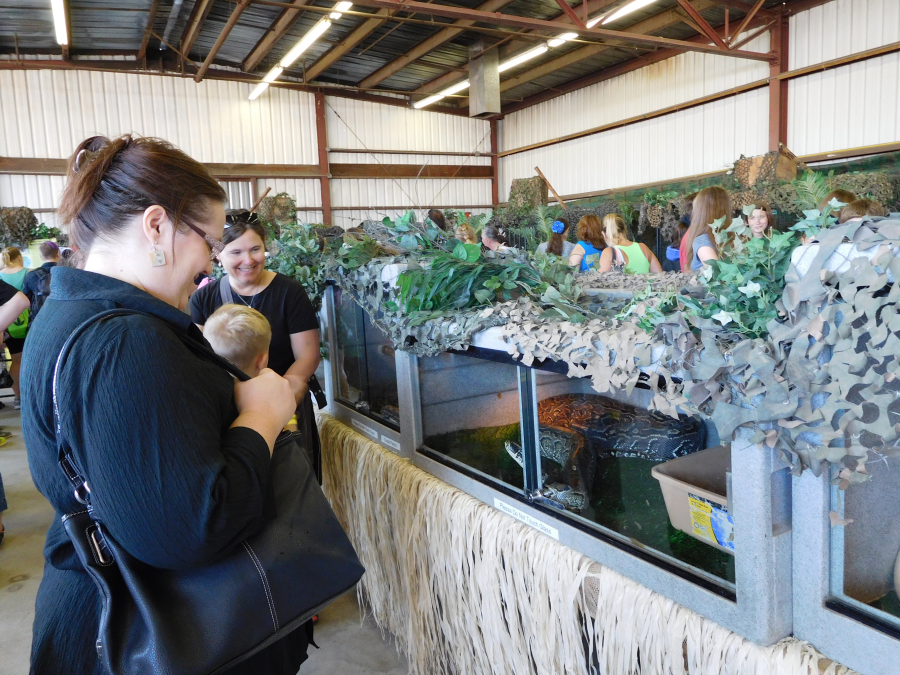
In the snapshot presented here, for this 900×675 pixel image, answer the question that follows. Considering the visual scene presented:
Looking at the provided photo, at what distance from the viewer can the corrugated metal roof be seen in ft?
31.3

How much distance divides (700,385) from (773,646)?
39 centimetres

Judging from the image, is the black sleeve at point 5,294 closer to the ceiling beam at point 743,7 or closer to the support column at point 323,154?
the ceiling beam at point 743,7

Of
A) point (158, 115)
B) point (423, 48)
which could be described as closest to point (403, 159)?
point (423, 48)

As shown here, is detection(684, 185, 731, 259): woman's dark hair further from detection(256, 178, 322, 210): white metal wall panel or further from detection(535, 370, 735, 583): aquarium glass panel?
detection(256, 178, 322, 210): white metal wall panel

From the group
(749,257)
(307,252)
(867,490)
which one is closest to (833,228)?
(749,257)

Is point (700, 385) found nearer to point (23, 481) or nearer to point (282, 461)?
point (282, 461)

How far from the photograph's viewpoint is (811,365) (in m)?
0.77

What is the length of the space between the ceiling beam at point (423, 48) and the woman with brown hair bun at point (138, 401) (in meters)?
8.98

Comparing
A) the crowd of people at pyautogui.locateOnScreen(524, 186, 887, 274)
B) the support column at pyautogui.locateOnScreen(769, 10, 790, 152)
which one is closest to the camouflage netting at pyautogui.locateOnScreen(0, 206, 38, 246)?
the crowd of people at pyautogui.locateOnScreen(524, 186, 887, 274)

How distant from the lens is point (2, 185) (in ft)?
36.2

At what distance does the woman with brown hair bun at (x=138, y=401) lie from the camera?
2.50ft

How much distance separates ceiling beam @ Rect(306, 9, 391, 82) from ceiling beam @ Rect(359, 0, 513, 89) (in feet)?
3.05

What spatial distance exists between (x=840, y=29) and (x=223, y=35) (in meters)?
8.58

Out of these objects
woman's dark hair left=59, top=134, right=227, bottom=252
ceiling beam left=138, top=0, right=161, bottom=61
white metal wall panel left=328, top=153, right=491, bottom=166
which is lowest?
woman's dark hair left=59, top=134, right=227, bottom=252
